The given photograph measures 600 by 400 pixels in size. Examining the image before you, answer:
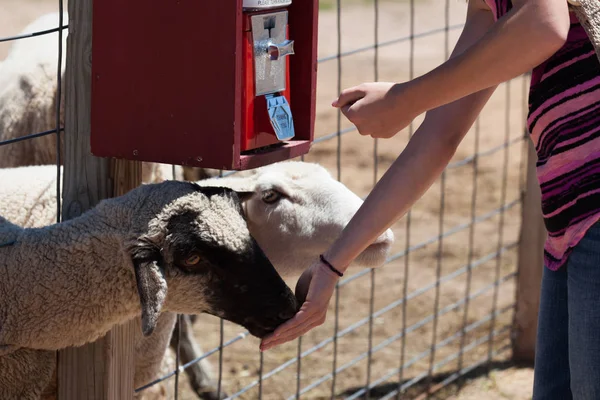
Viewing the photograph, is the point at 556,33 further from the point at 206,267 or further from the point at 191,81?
the point at 206,267

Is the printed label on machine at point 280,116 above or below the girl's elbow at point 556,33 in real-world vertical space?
below

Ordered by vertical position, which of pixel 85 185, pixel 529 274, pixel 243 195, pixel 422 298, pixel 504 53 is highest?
pixel 504 53

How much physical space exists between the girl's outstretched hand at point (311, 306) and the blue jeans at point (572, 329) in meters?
0.51

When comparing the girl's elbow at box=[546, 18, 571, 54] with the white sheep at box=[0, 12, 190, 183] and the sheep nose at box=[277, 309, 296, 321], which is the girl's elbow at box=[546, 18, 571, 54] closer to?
the sheep nose at box=[277, 309, 296, 321]

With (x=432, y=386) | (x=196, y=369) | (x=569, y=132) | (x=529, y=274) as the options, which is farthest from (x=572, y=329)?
(x=196, y=369)

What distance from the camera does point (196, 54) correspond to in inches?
82.6

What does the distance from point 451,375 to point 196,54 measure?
2.88 meters

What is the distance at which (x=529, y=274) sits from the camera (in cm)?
457

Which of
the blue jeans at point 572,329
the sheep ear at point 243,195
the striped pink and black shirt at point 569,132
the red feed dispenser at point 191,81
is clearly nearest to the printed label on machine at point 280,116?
the red feed dispenser at point 191,81

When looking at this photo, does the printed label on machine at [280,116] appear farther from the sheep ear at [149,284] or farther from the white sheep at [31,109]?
the white sheep at [31,109]

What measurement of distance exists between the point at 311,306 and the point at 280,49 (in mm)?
639

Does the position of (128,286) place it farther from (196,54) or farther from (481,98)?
(481,98)

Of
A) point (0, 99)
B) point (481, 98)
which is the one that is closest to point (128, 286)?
point (481, 98)

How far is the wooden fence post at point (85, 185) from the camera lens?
7.45 feet
